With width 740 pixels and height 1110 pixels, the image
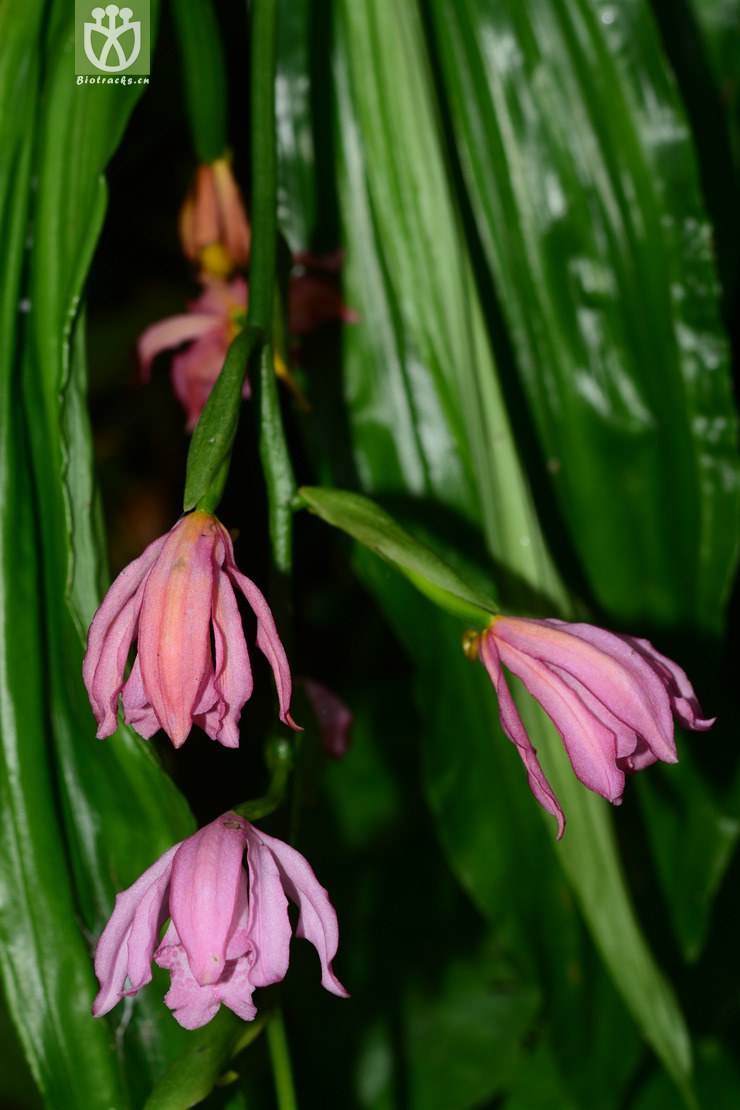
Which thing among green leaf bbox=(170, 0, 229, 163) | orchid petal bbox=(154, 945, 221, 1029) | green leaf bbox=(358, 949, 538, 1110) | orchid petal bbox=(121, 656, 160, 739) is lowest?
green leaf bbox=(358, 949, 538, 1110)

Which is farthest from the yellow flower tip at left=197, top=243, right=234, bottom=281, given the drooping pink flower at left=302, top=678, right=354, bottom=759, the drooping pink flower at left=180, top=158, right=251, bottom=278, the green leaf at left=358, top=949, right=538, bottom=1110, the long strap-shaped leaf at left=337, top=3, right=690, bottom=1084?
the green leaf at left=358, top=949, right=538, bottom=1110

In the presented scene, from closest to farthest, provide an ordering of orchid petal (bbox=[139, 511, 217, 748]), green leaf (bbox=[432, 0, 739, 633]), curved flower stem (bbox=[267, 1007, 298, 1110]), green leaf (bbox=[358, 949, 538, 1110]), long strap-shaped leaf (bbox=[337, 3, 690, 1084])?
orchid petal (bbox=[139, 511, 217, 748]) → curved flower stem (bbox=[267, 1007, 298, 1110]) → long strap-shaped leaf (bbox=[337, 3, 690, 1084]) → green leaf (bbox=[432, 0, 739, 633]) → green leaf (bbox=[358, 949, 538, 1110])

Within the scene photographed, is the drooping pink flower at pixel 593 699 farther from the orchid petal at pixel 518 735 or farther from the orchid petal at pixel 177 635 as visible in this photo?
the orchid petal at pixel 177 635

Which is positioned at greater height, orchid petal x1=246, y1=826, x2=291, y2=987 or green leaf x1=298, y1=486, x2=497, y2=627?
green leaf x1=298, y1=486, x2=497, y2=627

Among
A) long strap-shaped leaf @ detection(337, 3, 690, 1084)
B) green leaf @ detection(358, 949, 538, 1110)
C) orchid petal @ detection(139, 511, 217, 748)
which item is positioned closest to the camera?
orchid petal @ detection(139, 511, 217, 748)

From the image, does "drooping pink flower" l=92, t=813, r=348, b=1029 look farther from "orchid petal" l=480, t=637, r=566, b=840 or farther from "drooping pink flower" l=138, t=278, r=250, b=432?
"drooping pink flower" l=138, t=278, r=250, b=432

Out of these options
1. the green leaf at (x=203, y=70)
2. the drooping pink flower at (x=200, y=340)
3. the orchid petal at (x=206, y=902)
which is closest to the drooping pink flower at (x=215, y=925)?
the orchid petal at (x=206, y=902)
